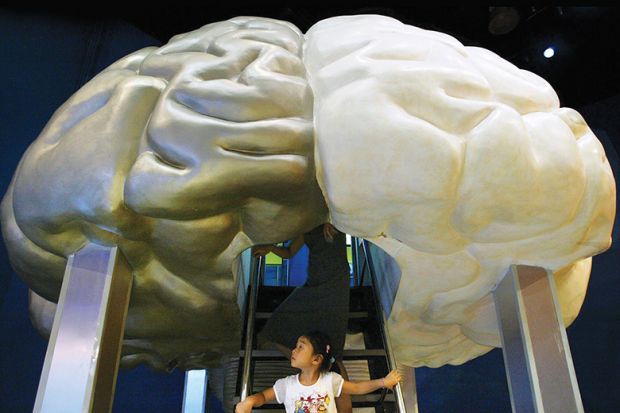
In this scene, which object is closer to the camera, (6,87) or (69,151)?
(69,151)

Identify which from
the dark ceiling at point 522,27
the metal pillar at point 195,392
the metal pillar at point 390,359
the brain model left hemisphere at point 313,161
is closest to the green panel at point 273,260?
the metal pillar at point 195,392

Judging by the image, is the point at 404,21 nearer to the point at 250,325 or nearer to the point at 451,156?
the point at 250,325

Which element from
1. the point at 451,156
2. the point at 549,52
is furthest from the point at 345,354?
the point at 549,52

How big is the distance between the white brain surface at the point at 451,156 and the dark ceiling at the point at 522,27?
231cm

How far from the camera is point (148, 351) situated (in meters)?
2.69

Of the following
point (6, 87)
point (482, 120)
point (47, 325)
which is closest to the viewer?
point (482, 120)

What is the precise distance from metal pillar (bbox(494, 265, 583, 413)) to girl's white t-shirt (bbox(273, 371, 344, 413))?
654 mm

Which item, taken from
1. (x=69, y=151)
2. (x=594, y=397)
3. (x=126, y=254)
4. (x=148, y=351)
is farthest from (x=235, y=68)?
(x=594, y=397)

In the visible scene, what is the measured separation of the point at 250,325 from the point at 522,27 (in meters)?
3.06

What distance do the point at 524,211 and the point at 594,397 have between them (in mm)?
2775

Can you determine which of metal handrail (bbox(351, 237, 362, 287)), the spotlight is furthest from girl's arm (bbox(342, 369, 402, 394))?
the spotlight

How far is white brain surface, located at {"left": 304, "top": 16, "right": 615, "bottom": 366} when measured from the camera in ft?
5.63

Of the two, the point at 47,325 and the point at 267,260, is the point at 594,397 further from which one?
the point at 47,325

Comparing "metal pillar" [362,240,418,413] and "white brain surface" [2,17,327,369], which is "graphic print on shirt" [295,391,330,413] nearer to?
"metal pillar" [362,240,418,413]
